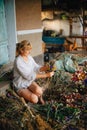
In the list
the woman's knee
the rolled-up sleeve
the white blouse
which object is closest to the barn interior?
the woman's knee

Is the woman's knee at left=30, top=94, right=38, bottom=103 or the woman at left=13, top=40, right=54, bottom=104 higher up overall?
the woman at left=13, top=40, right=54, bottom=104

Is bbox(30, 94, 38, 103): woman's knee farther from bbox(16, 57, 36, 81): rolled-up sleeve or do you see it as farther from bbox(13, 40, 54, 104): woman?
bbox(16, 57, 36, 81): rolled-up sleeve

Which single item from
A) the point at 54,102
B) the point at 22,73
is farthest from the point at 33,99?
the point at 22,73

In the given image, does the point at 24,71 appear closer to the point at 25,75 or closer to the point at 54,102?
the point at 25,75

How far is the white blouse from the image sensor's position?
530 centimetres

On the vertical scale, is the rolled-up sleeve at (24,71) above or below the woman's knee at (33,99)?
above

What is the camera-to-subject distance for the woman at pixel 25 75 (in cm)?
530

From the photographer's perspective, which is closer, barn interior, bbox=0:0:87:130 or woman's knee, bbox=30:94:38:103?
barn interior, bbox=0:0:87:130

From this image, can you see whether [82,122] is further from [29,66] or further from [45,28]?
[45,28]

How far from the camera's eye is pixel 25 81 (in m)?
5.47

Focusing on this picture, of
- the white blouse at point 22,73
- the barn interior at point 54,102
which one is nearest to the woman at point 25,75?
the white blouse at point 22,73

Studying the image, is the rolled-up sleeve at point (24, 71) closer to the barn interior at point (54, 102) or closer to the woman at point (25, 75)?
the woman at point (25, 75)

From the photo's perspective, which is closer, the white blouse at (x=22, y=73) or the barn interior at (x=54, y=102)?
the barn interior at (x=54, y=102)

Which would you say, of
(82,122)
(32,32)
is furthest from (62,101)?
(32,32)
